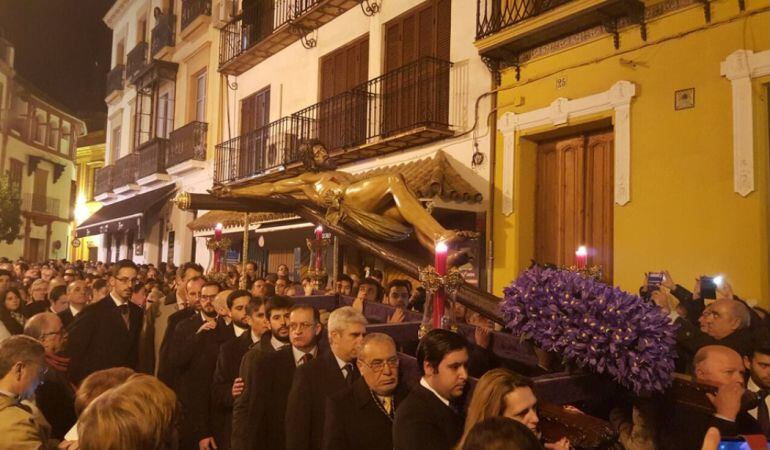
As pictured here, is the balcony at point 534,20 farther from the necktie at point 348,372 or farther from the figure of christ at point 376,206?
the necktie at point 348,372

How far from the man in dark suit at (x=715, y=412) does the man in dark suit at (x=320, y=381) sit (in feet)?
4.75

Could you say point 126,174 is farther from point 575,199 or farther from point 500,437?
point 500,437

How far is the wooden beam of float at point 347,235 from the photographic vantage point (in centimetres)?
297

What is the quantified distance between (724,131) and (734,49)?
2.77 ft

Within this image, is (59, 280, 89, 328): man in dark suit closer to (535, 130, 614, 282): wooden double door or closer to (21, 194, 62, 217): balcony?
(535, 130, 614, 282): wooden double door

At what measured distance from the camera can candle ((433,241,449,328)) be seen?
2.91 m

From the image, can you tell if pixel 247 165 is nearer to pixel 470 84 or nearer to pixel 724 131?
pixel 470 84

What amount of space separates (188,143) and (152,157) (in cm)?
269

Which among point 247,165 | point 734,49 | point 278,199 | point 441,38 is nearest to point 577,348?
point 278,199

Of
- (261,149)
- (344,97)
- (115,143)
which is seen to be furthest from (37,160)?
(344,97)

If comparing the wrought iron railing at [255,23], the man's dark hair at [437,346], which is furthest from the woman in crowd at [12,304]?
the wrought iron railing at [255,23]

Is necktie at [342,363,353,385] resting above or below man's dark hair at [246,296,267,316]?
below

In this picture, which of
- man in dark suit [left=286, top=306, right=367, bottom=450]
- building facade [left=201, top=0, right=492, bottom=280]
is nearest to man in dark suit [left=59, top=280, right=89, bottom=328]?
building facade [left=201, top=0, right=492, bottom=280]

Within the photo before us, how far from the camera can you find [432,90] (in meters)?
10.2
